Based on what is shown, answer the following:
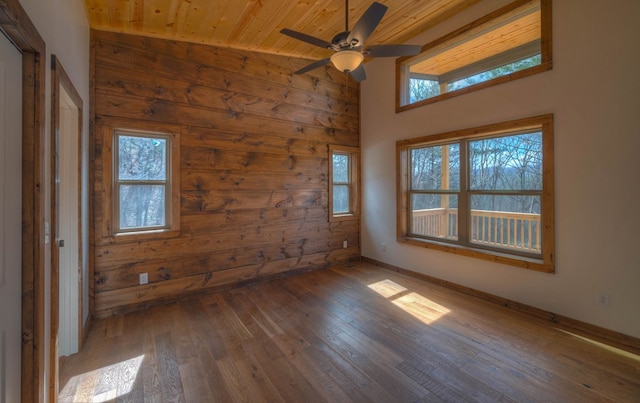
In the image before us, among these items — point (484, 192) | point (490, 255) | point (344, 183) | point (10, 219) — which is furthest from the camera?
point (344, 183)

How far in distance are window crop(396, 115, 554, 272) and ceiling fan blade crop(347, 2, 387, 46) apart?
79.0 inches

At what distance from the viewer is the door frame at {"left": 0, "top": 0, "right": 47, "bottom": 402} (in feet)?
4.31

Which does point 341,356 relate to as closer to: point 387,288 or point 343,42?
point 387,288

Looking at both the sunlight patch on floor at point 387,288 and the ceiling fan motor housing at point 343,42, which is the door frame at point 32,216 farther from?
the sunlight patch on floor at point 387,288

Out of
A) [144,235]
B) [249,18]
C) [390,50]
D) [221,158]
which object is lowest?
[144,235]

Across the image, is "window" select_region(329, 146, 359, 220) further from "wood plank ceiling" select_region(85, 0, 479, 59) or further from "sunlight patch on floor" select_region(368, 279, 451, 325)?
"wood plank ceiling" select_region(85, 0, 479, 59)

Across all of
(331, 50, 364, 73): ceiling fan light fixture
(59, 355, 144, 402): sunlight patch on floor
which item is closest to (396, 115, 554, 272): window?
(331, 50, 364, 73): ceiling fan light fixture

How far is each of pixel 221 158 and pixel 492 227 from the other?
3539 millimetres

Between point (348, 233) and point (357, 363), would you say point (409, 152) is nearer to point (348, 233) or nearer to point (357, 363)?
point (348, 233)

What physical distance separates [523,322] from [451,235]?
1334 millimetres

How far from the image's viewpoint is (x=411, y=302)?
332cm

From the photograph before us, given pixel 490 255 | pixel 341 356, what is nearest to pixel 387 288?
pixel 490 255

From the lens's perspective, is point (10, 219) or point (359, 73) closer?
point (10, 219)

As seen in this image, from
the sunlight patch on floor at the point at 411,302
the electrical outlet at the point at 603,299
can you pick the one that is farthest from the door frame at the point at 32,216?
the electrical outlet at the point at 603,299
